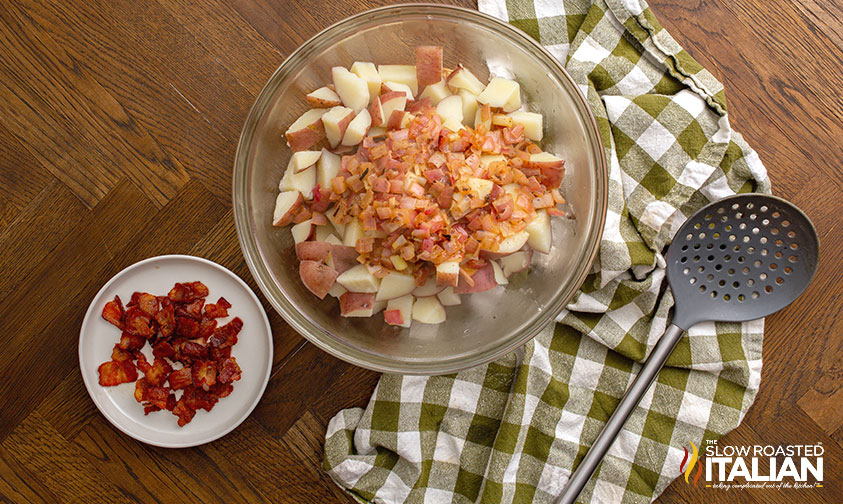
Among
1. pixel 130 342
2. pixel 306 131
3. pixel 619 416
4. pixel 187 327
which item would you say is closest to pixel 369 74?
pixel 306 131

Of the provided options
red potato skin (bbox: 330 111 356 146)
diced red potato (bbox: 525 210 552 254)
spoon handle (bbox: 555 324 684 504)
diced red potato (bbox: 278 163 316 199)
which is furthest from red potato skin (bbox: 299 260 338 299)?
spoon handle (bbox: 555 324 684 504)

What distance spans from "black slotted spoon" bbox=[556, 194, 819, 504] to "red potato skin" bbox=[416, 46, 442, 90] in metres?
0.63

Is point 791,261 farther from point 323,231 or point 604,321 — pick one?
point 323,231

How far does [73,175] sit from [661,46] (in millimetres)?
1312

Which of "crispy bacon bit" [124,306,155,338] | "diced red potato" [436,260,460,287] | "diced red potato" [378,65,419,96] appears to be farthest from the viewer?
"crispy bacon bit" [124,306,155,338]

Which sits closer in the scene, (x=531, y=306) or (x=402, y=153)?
(x=402, y=153)

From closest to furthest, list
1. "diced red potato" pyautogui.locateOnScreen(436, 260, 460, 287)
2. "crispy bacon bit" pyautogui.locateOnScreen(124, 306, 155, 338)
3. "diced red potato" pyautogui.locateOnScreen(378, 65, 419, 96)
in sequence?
"diced red potato" pyautogui.locateOnScreen(436, 260, 460, 287) → "diced red potato" pyautogui.locateOnScreen(378, 65, 419, 96) → "crispy bacon bit" pyautogui.locateOnScreen(124, 306, 155, 338)

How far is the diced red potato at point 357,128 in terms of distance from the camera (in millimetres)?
985

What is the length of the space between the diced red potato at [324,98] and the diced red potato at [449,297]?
1.23 ft

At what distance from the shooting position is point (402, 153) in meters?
0.98

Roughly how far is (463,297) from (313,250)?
27 cm

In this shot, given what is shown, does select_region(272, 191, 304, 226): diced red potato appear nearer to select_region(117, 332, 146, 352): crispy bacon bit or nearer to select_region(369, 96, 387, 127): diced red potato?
select_region(369, 96, 387, 127): diced red potato

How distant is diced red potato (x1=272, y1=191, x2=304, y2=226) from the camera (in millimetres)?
1029

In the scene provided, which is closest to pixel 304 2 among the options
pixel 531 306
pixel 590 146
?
pixel 590 146
